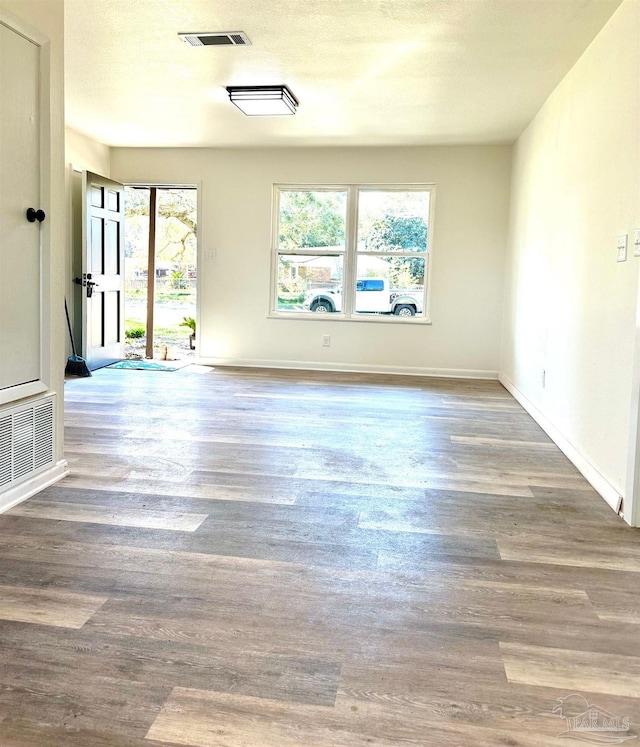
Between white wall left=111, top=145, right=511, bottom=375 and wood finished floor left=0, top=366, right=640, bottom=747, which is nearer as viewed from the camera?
wood finished floor left=0, top=366, right=640, bottom=747

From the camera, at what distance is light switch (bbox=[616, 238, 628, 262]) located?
2834 mm

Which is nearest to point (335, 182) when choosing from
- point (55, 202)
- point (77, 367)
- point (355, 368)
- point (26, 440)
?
point (355, 368)

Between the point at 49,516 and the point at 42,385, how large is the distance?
62 cm

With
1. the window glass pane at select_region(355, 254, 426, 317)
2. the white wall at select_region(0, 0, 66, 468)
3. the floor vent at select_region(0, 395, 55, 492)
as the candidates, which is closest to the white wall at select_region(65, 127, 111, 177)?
the window glass pane at select_region(355, 254, 426, 317)

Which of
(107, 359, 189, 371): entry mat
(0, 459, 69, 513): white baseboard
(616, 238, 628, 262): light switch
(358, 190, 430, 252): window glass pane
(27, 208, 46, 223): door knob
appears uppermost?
(358, 190, 430, 252): window glass pane

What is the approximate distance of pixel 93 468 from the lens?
10.4 ft

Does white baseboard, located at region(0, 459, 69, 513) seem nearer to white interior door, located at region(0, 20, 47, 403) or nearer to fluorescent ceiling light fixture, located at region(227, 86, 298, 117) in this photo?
white interior door, located at region(0, 20, 47, 403)

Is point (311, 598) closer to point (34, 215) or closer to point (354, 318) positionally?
point (34, 215)

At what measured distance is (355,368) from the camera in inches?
274

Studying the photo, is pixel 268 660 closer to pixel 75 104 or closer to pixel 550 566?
pixel 550 566

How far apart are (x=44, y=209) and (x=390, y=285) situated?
4.56 meters

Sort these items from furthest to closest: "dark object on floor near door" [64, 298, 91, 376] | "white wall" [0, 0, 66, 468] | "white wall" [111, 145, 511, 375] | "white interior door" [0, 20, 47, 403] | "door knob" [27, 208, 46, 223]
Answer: "white wall" [111, 145, 511, 375]
"dark object on floor near door" [64, 298, 91, 376]
"white wall" [0, 0, 66, 468]
"door knob" [27, 208, 46, 223]
"white interior door" [0, 20, 47, 403]

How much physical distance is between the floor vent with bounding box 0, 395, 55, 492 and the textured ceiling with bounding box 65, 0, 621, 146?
222 centimetres

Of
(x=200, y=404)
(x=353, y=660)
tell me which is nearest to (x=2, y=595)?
(x=353, y=660)
